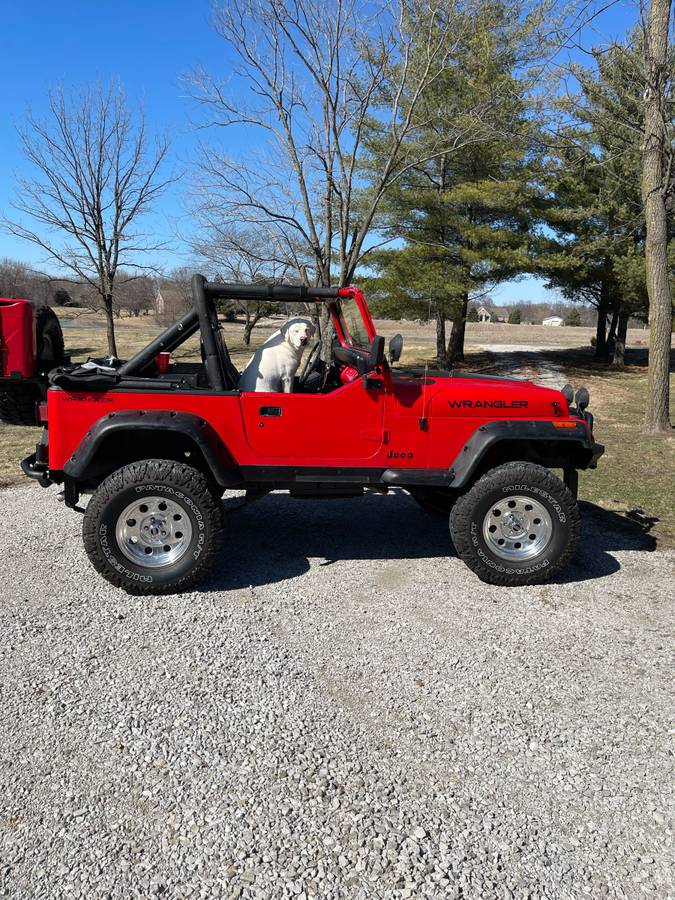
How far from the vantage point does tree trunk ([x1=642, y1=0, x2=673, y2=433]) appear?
903 cm

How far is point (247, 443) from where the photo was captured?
13.7 feet

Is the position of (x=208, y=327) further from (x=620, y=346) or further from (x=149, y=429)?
(x=620, y=346)

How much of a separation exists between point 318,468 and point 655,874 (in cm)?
275

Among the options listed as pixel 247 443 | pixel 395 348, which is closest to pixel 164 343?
pixel 247 443

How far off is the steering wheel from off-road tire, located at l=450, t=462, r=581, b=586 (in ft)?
4.63

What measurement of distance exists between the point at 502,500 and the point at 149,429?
230cm

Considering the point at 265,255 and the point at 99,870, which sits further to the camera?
the point at 265,255

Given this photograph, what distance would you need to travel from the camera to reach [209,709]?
9.76 ft

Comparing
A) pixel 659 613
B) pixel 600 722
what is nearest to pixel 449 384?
pixel 659 613

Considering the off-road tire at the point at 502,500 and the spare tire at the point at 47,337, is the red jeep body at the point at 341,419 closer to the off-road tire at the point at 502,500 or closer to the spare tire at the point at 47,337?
the off-road tire at the point at 502,500

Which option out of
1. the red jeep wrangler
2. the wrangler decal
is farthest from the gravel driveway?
the wrangler decal

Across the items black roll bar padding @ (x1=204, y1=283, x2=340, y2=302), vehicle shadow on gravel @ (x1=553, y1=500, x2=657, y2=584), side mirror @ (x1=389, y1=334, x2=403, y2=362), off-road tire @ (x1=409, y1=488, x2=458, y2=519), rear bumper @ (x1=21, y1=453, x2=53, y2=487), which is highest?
black roll bar padding @ (x1=204, y1=283, x2=340, y2=302)

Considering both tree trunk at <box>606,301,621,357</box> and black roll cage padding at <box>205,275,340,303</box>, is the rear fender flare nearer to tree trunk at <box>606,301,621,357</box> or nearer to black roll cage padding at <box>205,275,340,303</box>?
black roll cage padding at <box>205,275,340,303</box>

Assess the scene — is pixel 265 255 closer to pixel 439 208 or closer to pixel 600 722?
pixel 439 208
